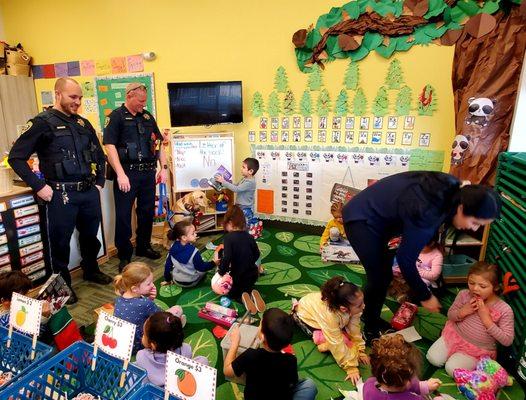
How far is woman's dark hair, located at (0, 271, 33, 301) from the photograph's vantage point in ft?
5.60

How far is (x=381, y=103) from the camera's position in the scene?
3439 mm

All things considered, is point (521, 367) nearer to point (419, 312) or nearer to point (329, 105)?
point (419, 312)

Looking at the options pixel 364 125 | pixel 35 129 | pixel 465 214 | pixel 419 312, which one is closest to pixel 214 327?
pixel 419 312

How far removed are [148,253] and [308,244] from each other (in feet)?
5.25

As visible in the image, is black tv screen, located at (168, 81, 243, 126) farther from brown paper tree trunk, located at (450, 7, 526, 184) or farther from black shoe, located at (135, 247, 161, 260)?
brown paper tree trunk, located at (450, 7, 526, 184)

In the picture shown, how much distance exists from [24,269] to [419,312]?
9.60 ft

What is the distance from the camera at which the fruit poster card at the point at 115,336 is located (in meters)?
1.26

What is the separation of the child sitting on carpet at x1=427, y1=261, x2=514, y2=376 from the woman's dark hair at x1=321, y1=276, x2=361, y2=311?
616 mm

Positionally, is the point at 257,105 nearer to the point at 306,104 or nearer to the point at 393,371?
the point at 306,104

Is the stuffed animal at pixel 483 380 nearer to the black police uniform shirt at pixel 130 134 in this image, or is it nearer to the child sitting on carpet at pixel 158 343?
the child sitting on carpet at pixel 158 343

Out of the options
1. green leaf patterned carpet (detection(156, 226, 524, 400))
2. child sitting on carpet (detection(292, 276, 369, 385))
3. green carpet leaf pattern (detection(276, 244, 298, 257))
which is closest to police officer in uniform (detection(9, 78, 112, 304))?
green leaf patterned carpet (detection(156, 226, 524, 400))

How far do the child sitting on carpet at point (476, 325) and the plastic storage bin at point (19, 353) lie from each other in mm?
1927

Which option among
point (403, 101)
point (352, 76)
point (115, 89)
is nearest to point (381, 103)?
point (403, 101)

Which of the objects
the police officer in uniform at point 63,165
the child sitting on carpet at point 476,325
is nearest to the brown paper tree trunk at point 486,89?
the child sitting on carpet at point 476,325
